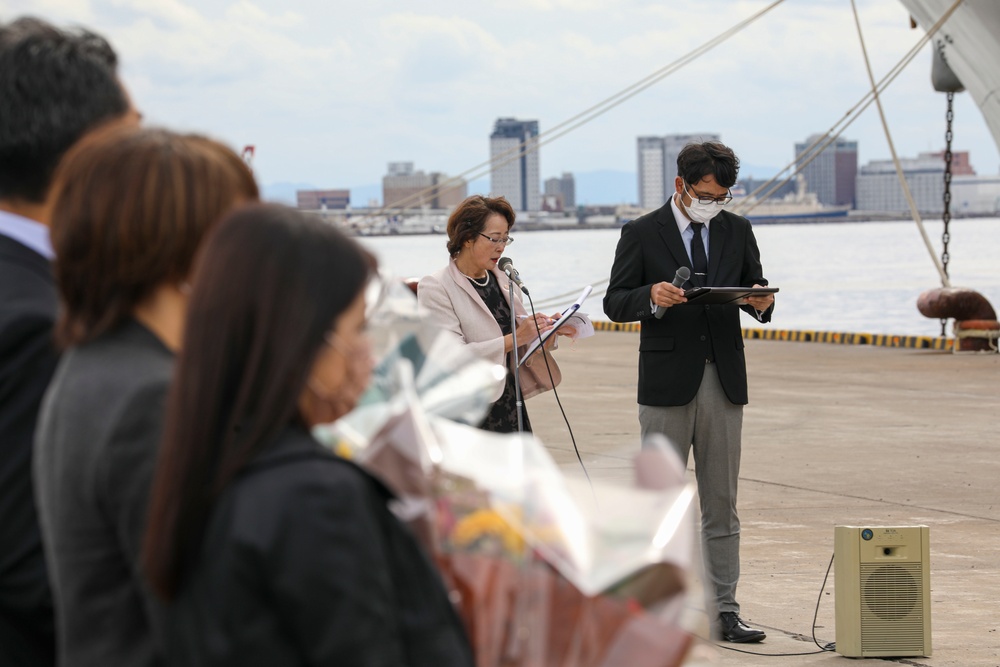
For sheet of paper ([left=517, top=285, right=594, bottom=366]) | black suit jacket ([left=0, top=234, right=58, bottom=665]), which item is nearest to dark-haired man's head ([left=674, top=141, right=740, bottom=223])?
sheet of paper ([left=517, top=285, right=594, bottom=366])

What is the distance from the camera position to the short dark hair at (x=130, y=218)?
1876 mm

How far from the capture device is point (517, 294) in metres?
6.18

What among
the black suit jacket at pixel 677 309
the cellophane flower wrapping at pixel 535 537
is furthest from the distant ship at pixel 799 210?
the cellophane flower wrapping at pixel 535 537

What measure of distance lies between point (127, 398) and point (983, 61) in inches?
526

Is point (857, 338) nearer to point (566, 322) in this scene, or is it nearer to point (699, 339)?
point (699, 339)

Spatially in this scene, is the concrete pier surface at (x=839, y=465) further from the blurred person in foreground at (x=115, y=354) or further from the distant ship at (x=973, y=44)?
the distant ship at (x=973, y=44)

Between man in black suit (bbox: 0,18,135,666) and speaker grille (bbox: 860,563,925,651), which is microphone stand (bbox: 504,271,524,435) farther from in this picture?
man in black suit (bbox: 0,18,135,666)

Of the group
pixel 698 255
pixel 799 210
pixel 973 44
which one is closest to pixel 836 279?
pixel 973 44

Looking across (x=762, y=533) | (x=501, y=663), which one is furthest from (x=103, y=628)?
(x=762, y=533)

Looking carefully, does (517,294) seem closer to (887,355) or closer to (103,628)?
(103,628)

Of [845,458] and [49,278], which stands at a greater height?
[49,278]

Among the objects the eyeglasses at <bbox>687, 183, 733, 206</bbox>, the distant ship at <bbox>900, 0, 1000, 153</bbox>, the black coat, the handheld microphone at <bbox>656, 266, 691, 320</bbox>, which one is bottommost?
the black coat

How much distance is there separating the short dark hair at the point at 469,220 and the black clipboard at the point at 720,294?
82cm

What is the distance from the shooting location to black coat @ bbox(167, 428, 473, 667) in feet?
5.22
